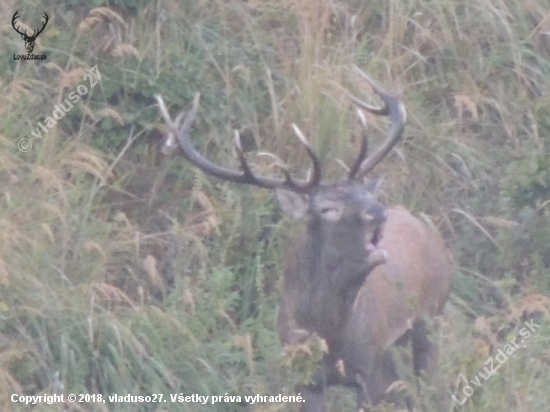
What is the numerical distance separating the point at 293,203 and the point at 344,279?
1.35 feet

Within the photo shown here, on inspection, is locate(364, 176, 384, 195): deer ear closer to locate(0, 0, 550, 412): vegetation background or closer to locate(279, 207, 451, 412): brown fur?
locate(279, 207, 451, 412): brown fur

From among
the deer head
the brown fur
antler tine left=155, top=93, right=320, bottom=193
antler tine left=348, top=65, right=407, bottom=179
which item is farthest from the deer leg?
antler tine left=155, top=93, right=320, bottom=193

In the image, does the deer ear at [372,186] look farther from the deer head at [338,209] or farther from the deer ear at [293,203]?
the deer ear at [293,203]

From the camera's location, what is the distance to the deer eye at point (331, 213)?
5836mm

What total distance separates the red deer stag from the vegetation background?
202mm

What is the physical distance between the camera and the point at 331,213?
5.86 metres

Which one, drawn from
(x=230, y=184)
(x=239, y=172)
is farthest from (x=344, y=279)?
(x=230, y=184)

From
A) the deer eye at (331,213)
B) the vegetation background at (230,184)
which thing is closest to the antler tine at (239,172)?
the deer eye at (331,213)

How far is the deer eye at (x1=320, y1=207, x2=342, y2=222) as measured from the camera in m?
5.84

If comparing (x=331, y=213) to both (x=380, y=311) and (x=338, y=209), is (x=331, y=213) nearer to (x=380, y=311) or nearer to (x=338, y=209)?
(x=338, y=209)

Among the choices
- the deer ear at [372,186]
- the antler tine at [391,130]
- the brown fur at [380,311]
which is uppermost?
the antler tine at [391,130]

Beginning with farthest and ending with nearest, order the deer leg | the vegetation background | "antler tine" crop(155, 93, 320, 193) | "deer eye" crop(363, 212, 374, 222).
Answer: the deer leg
the vegetation background
"antler tine" crop(155, 93, 320, 193)
"deer eye" crop(363, 212, 374, 222)

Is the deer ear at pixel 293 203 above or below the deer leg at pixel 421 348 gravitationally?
above

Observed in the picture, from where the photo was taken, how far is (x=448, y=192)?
8.02 meters
